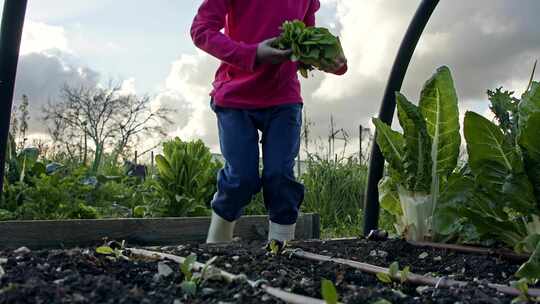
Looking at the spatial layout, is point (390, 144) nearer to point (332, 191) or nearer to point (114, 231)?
point (114, 231)

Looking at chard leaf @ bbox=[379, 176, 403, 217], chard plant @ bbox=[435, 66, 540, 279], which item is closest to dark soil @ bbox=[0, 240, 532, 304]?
chard plant @ bbox=[435, 66, 540, 279]

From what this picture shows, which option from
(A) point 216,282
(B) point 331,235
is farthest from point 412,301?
(B) point 331,235

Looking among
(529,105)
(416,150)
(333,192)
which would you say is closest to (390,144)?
(416,150)

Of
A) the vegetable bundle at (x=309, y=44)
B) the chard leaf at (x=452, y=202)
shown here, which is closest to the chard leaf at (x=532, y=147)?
the chard leaf at (x=452, y=202)

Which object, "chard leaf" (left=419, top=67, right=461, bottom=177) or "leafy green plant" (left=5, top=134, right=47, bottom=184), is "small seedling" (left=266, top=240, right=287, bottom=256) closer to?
"chard leaf" (left=419, top=67, right=461, bottom=177)

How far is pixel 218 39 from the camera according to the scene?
2969mm

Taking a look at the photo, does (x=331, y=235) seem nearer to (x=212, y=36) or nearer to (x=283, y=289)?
(x=212, y=36)

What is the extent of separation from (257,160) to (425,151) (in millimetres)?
879

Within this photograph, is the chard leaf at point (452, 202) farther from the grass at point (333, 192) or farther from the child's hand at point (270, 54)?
the grass at point (333, 192)

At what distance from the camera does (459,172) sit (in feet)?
9.29

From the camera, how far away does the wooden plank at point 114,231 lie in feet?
10.7

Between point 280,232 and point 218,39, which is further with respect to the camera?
point 280,232

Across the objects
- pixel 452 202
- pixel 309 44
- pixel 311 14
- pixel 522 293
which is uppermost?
pixel 311 14

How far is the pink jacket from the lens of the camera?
3.08 meters
